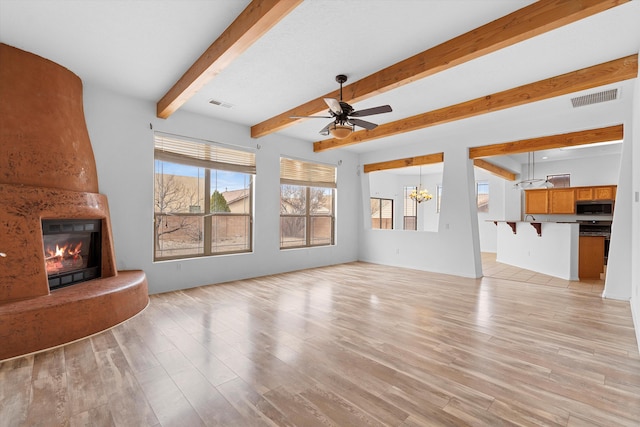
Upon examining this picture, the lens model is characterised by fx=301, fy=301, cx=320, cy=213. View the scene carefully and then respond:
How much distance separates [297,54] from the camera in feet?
10.8

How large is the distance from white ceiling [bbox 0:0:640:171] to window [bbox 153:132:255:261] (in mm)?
1089

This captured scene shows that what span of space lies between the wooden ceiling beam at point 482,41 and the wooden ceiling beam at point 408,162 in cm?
342

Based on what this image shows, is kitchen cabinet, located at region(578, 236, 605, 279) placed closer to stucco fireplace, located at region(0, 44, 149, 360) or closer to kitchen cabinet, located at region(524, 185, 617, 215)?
kitchen cabinet, located at region(524, 185, 617, 215)

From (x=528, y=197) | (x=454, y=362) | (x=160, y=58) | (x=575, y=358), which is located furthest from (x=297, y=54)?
(x=528, y=197)

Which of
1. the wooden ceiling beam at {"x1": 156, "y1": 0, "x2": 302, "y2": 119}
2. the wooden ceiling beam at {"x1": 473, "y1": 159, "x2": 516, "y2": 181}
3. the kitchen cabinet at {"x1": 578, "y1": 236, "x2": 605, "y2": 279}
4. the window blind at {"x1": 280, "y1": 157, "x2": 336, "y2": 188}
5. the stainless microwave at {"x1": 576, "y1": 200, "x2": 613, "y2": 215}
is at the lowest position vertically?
the kitchen cabinet at {"x1": 578, "y1": 236, "x2": 605, "y2": 279}

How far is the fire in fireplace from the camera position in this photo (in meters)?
3.39

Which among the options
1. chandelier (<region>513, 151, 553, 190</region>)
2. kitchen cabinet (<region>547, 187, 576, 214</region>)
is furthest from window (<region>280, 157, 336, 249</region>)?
kitchen cabinet (<region>547, 187, 576, 214</region>)

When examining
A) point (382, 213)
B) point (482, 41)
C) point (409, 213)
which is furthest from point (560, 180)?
point (482, 41)

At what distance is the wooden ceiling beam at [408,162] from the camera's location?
6.72 metres

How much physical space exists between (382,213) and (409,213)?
132 cm

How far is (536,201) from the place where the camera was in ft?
31.9

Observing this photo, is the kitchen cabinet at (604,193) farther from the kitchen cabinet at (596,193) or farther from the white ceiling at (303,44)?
the white ceiling at (303,44)

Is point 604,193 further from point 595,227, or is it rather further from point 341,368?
point 341,368

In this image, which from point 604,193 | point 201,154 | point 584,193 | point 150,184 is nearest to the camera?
point 150,184
